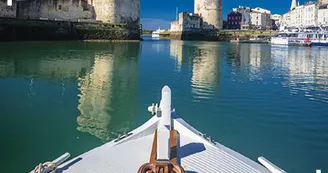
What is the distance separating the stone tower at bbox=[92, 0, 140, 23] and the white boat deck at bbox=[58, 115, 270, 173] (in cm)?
2631

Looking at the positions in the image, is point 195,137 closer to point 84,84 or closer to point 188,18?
point 84,84

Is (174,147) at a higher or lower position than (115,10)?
lower

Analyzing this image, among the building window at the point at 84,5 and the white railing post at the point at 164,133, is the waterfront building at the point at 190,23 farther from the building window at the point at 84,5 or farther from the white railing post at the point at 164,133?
the white railing post at the point at 164,133

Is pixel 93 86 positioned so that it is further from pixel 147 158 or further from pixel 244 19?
pixel 244 19

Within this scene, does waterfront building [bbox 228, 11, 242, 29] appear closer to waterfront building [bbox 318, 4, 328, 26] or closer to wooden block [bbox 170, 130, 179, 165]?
waterfront building [bbox 318, 4, 328, 26]

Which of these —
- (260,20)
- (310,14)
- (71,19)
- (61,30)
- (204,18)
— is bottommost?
(61,30)

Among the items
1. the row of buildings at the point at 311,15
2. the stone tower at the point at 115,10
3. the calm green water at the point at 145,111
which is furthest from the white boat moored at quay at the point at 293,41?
the calm green water at the point at 145,111

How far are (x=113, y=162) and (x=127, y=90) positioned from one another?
5237mm

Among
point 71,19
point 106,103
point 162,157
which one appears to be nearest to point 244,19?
point 71,19

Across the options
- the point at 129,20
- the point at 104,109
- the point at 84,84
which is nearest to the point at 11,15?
the point at 129,20

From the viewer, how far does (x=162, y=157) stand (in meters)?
2.23

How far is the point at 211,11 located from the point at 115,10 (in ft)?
85.2

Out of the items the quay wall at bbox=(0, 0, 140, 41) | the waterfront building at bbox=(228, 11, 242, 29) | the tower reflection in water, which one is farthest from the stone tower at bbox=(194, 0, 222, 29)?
the tower reflection in water

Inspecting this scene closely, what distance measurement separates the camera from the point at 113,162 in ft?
7.88
